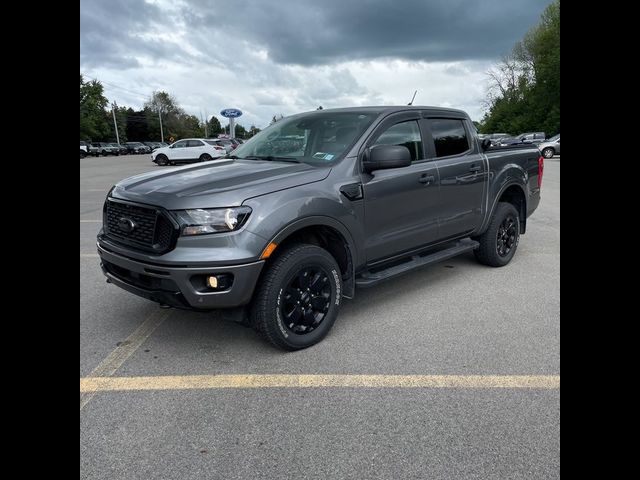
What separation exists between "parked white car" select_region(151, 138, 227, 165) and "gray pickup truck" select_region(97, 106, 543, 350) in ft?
83.8

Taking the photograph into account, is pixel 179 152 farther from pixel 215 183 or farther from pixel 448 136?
pixel 215 183

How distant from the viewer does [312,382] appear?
3.07 meters

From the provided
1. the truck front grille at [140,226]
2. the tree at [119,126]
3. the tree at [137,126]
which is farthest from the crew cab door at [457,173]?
the tree at [137,126]

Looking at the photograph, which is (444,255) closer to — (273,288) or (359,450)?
(273,288)

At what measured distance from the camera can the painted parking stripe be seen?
9.86 feet

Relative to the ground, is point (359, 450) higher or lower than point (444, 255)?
lower

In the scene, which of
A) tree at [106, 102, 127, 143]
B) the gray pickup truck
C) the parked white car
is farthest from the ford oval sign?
tree at [106, 102, 127, 143]

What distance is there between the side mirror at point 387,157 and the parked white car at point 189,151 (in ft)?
87.1

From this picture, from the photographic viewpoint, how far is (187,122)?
10862 cm

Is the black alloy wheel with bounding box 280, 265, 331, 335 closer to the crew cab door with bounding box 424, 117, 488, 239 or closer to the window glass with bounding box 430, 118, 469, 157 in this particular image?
the crew cab door with bounding box 424, 117, 488, 239

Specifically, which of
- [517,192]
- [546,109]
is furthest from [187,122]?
[517,192]

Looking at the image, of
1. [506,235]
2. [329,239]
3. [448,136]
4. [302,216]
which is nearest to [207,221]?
[302,216]

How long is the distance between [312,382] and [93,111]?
8852cm
